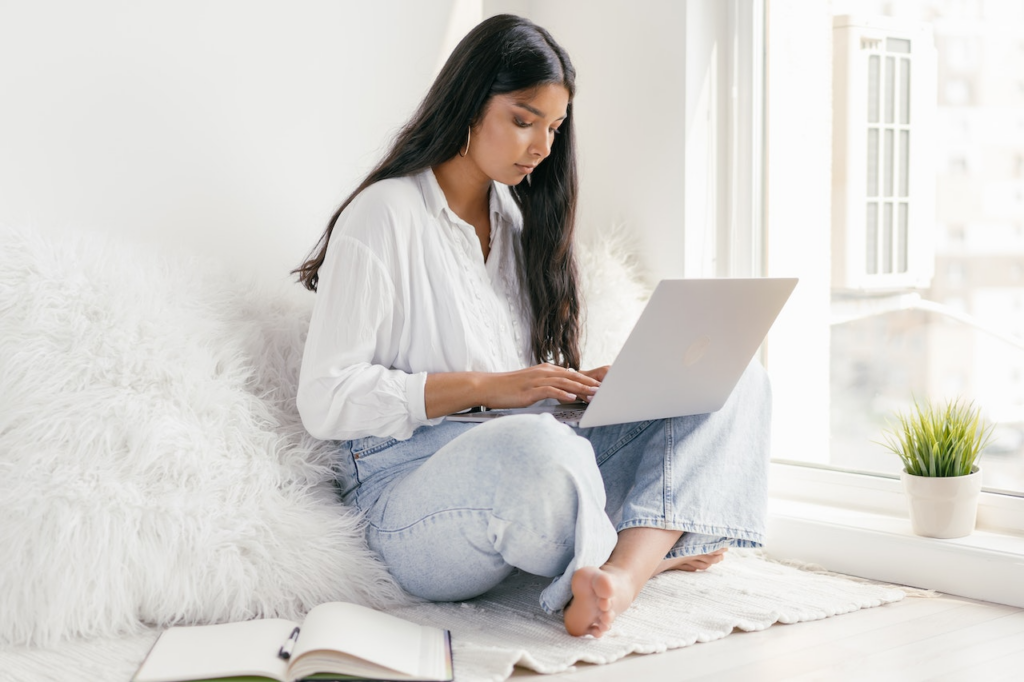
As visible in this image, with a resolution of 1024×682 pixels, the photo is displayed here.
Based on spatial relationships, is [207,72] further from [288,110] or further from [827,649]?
[827,649]

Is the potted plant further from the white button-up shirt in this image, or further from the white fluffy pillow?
the white button-up shirt

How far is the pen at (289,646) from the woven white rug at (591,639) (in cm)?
20

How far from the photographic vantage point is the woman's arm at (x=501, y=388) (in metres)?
1.56

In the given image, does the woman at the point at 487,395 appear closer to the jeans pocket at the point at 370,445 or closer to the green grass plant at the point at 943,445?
the jeans pocket at the point at 370,445

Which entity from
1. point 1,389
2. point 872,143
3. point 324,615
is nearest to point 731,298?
point 324,615

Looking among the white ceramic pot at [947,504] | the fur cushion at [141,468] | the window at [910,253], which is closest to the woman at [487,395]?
the fur cushion at [141,468]

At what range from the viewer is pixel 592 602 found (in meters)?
1.40

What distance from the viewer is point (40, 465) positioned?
A: 55.7 inches

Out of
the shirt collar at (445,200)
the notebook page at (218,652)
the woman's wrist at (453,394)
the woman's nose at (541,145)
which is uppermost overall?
the woman's nose at (541,145)

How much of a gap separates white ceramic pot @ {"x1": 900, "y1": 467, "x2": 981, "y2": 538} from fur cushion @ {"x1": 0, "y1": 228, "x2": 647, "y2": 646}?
1.02m

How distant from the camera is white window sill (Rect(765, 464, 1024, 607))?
1.75m

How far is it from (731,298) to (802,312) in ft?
3.08

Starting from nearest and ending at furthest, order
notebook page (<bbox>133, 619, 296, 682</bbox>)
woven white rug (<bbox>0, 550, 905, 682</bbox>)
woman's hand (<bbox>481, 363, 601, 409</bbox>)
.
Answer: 1. notebook page (<bbox>133, 619, 296, 682</bbox>)
2. woven white rug (<bbox>0, 550, 905, 682</bbox>)
3. woman's hand (<bbox>481, 363, 601, 409</bbox>)

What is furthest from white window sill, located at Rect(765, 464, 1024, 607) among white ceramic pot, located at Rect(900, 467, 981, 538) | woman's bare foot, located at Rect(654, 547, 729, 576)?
woman's bare foot, located at Rect(654, 547, 729, 576)
